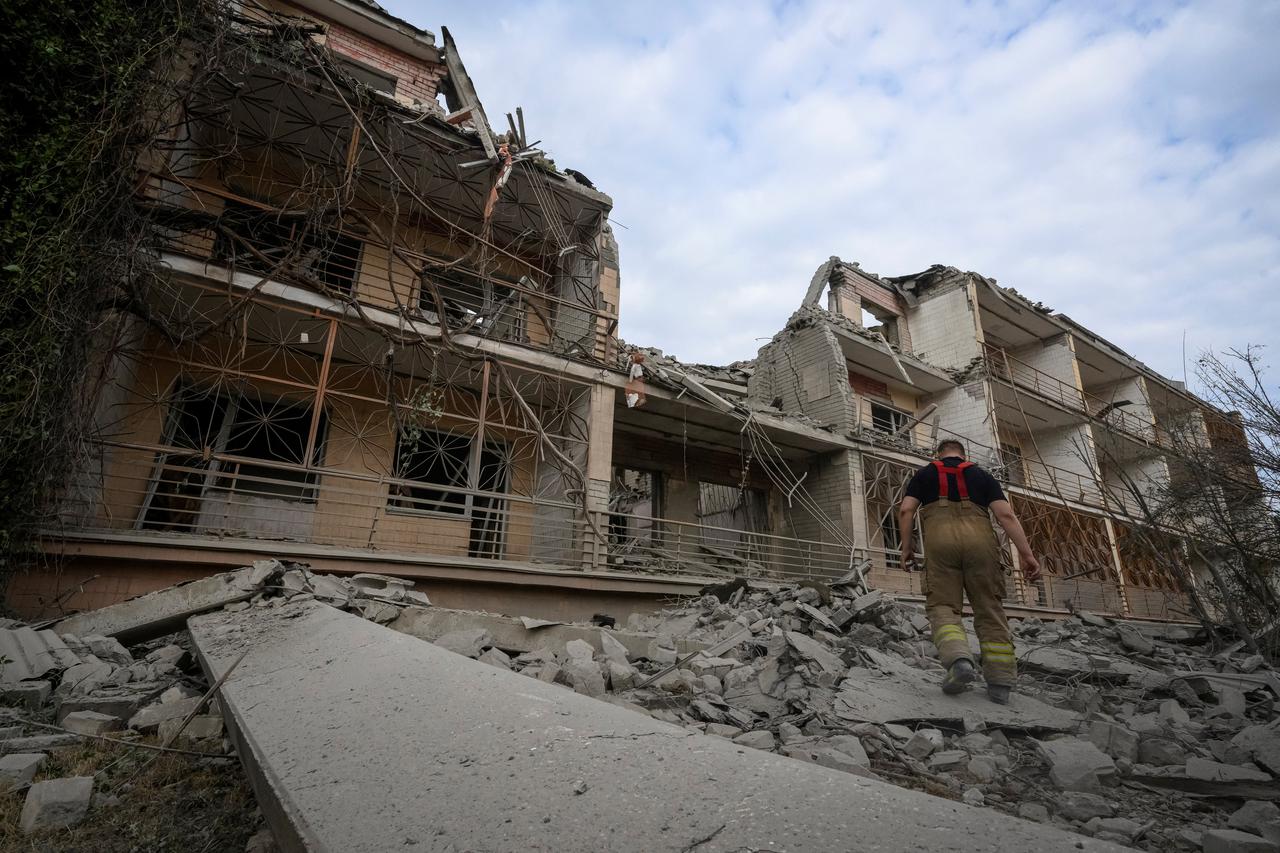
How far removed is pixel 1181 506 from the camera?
6133 millimetres

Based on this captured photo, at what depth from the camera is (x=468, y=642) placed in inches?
159

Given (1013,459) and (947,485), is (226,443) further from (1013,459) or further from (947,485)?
(1013,459)

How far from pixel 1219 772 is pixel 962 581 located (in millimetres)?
1577

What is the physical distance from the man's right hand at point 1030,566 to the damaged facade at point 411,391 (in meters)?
1.97

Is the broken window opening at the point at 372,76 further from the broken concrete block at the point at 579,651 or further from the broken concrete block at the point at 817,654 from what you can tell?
A: the broken concrete block at the point at 817,654

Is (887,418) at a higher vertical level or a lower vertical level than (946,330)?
lower

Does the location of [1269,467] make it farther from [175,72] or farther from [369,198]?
[175,72]

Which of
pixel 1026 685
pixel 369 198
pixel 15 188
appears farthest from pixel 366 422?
pixel 1026 685

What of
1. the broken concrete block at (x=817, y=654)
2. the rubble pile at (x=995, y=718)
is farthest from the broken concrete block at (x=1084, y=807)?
the broken concrete block at (x=817, y=654)

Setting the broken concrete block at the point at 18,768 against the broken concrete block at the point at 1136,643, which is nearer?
the broken concrete block at the point at 18,768

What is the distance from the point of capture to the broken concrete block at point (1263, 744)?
2545 millimetres

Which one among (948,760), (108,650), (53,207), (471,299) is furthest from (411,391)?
(948,760)

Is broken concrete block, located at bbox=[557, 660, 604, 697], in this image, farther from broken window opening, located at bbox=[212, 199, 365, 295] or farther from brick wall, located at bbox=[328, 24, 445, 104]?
brick wall, located at bbox=[328, 24, 445, 104]

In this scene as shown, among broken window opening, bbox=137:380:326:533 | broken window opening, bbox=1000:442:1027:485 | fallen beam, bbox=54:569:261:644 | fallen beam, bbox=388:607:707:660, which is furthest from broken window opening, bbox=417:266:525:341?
broken window opening, bbox=1000:442:1027:485
